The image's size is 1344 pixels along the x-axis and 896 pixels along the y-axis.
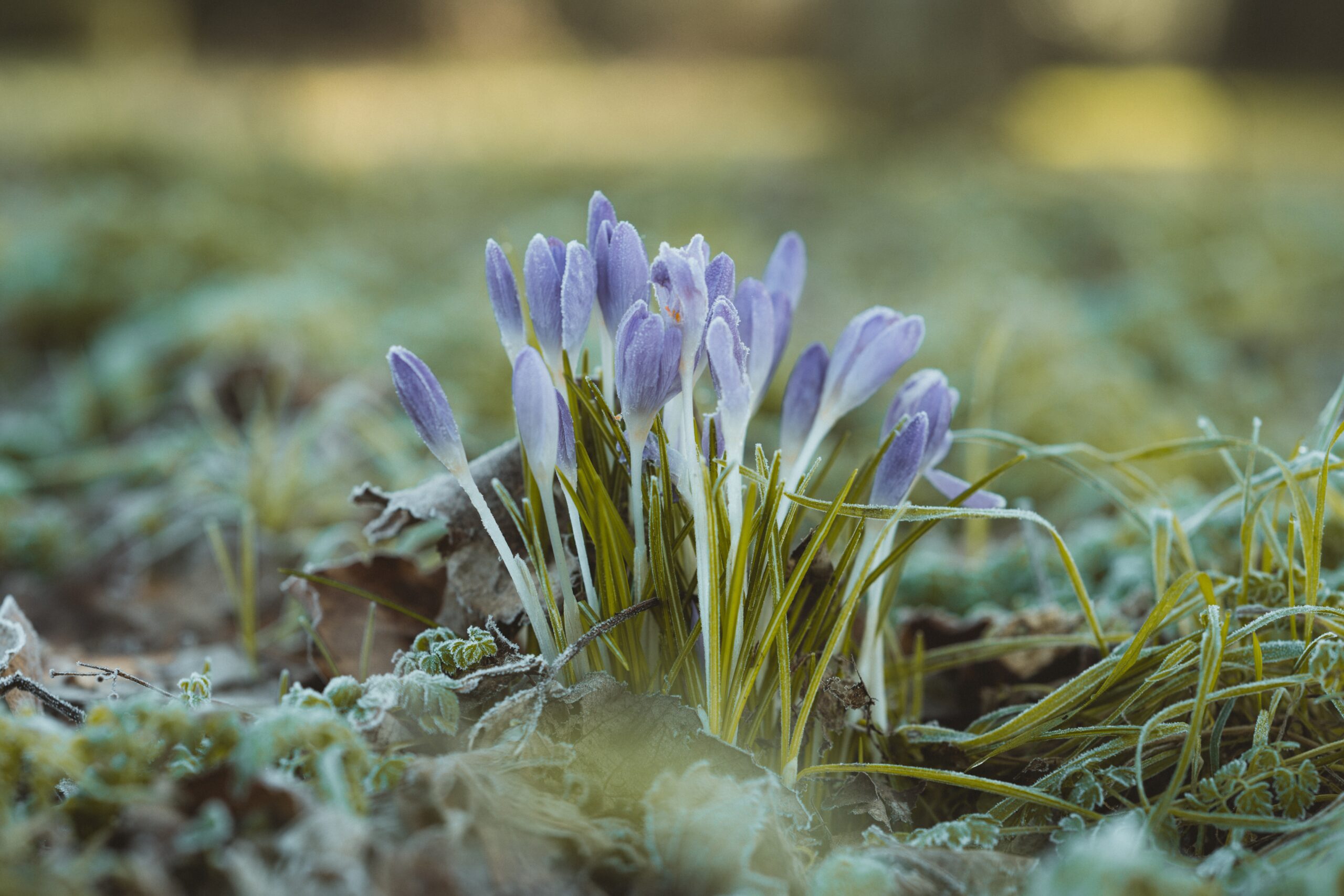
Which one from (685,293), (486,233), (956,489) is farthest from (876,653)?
(486,233)

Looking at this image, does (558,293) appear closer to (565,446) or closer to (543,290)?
(543,290)

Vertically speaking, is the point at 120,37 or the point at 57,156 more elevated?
the point at 120,37

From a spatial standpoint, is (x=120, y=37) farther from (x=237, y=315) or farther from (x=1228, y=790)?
(x=1228, y=790)

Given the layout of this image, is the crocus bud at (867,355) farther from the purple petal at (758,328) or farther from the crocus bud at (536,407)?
the crocus bud at (536,407)

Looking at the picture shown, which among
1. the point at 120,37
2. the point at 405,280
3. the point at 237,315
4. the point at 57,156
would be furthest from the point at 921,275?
the point at 120,37

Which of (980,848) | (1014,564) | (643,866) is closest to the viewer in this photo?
(643,866)

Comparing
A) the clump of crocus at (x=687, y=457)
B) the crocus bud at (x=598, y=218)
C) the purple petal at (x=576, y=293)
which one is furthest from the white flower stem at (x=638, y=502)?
the crocus bud at (x=598, y=218)
